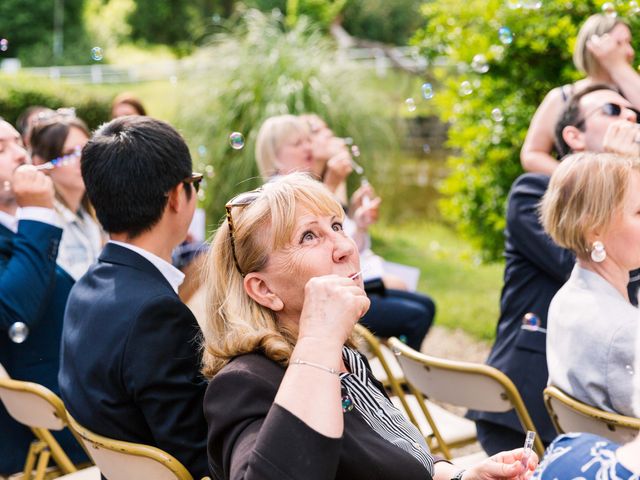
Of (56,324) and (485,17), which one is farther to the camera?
(485,17)

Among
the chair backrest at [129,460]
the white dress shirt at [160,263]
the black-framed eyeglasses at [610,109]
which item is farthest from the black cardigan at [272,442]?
the black-framed eyeglasses at [610,109]

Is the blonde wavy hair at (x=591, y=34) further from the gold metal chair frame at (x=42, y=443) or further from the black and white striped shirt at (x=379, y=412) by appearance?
the gold metal chair frame at (x=42, y=443)

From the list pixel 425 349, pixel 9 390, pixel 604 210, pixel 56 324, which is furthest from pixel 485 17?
pixel 9 390

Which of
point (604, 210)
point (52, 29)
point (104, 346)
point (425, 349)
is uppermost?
point (604, 210)

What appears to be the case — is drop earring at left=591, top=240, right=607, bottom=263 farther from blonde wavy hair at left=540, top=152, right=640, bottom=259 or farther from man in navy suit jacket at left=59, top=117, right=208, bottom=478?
man in navy suit jacket at left=59, top=117, right=208, bottom=478

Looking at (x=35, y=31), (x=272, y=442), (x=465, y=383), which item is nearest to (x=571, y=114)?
(x=465, y=383)

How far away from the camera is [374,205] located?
4855mm

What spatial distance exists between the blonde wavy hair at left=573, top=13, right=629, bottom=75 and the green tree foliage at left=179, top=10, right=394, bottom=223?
14.7 ft

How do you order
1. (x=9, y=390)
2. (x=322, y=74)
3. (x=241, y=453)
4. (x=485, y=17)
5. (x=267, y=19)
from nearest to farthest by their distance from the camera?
(x=241, y=453), (x=9, y=390), (x=485, y=17), (x=322, y=74), (x=267, y=19)

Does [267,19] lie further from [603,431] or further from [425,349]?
[603,431]

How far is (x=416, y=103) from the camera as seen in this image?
1006 cm

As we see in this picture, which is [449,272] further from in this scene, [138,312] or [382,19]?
[382,19]

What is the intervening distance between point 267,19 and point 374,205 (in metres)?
5.84

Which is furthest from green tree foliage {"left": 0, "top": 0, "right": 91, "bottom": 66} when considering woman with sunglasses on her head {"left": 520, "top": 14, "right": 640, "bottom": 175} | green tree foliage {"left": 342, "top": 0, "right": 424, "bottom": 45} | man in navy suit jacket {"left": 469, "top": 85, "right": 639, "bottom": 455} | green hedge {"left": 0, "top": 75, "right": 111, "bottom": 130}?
man in navy suit jacket {"left": 469, "top": 85, "right": 639, "bottom": 455}
